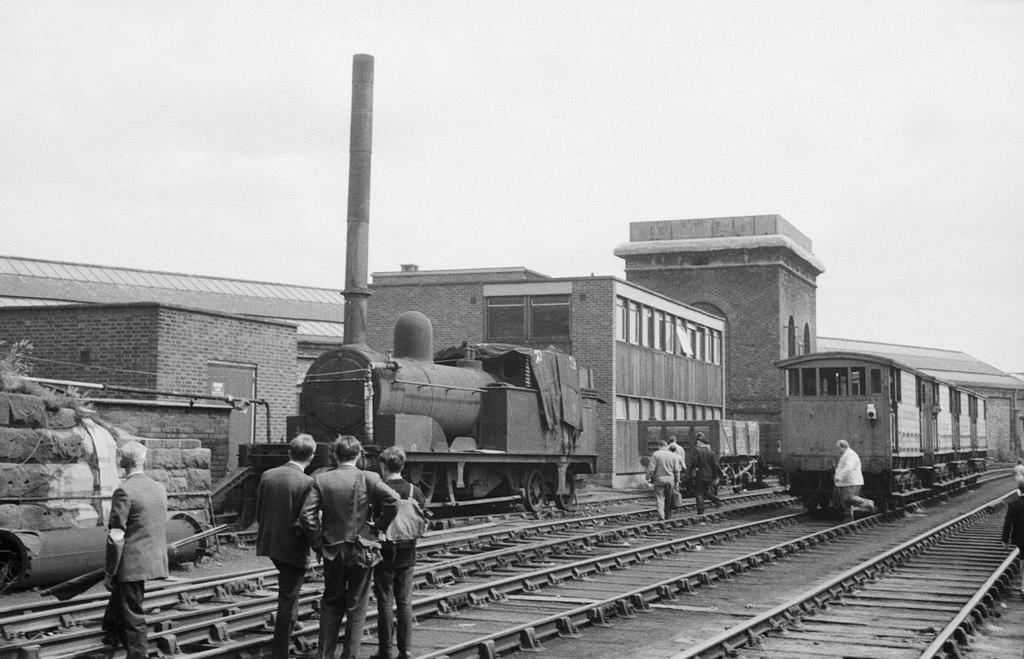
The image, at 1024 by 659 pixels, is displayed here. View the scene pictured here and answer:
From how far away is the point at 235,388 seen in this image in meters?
22.2

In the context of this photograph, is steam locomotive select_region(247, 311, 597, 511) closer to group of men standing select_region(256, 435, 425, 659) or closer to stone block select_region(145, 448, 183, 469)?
stone block select_region(145, 448, 183, 469)

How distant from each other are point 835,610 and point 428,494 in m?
8.60

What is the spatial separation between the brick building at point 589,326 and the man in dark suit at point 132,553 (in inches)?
966

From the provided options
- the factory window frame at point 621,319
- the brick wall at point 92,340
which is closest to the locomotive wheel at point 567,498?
the brick wall at point 92,340

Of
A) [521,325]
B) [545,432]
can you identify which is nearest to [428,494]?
[545,432]

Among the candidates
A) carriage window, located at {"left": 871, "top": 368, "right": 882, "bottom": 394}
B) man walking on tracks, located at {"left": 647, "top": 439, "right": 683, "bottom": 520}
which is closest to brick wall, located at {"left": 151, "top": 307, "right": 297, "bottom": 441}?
man walking on tracks, located at {"left": 647, "top": 439, "right": 683, "bottom": 520}

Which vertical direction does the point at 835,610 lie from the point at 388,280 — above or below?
below

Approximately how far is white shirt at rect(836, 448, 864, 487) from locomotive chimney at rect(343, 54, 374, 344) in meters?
9.71

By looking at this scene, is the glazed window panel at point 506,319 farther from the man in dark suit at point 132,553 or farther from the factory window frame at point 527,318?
the man in dark suit at point 132,553

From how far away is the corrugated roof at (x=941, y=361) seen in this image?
7238 centimetres

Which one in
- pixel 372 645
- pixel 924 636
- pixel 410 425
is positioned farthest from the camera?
pixel 410 425

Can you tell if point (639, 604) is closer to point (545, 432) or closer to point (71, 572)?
point (71, 572)

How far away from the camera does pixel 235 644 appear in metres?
8.41

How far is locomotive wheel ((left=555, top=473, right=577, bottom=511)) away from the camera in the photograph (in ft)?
74.6
